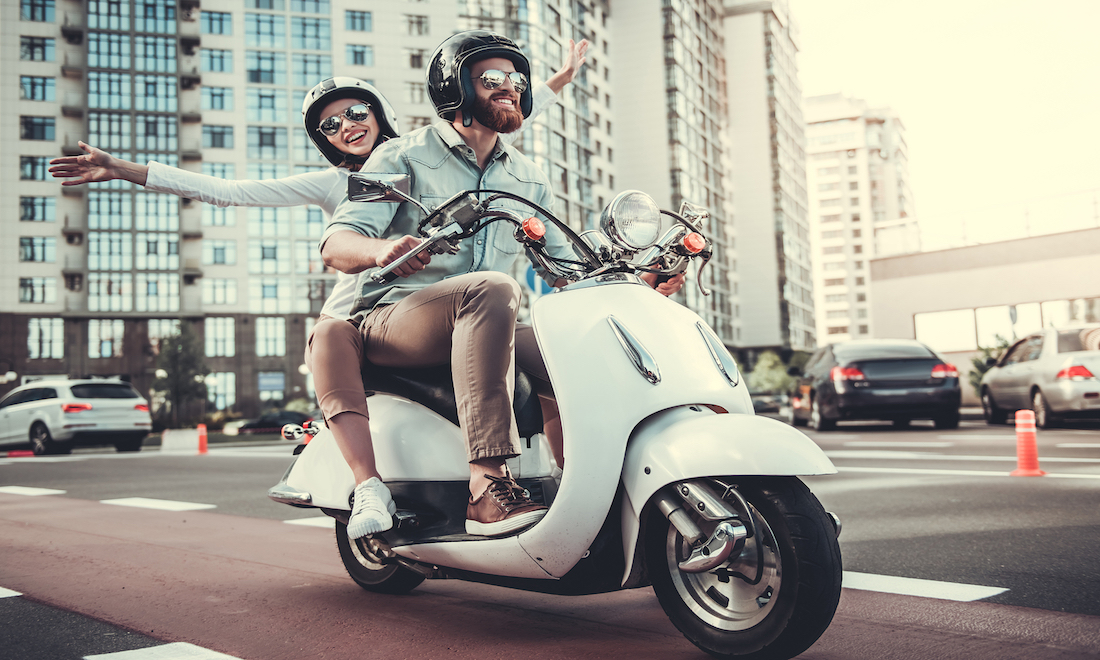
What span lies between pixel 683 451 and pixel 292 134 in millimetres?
62164

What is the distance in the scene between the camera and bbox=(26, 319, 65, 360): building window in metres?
55.8

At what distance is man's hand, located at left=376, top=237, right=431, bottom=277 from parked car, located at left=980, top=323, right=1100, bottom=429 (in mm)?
10964

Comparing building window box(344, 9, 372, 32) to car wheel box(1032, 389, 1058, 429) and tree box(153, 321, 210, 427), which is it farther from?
car wheel box(1032, 389, 1058, 429)

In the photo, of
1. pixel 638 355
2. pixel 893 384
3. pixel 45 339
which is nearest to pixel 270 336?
pixel 45 339

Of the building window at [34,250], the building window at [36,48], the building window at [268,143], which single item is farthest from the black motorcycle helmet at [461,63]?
the building window at [36,48]

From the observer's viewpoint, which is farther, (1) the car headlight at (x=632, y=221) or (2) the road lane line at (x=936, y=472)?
(2) the road lane line at (x=936, y=472)

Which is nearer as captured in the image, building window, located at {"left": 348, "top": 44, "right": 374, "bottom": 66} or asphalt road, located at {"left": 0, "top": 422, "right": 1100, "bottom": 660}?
asphalt road, located at {"left": 0, "top": 422, "right": 1100, "bottom": 660}

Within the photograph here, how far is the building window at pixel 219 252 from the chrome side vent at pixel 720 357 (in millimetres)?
60689

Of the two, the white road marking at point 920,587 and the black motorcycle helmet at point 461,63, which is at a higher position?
the black motorcycle helmet at point 461,63

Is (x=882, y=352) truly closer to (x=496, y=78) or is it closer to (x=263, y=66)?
(x=496, y=78)

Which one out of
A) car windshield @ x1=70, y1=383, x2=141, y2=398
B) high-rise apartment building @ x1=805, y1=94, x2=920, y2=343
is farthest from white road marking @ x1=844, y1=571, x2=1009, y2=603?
high-rise apartment building @ x1=805, y1=94, x2=920, y2=343

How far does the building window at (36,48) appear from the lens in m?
57.8

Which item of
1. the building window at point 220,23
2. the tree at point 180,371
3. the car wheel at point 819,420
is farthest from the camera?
the building window at point 220,23

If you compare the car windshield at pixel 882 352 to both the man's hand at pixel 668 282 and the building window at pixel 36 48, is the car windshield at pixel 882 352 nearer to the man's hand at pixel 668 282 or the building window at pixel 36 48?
the man's hand at pixel 668 282
